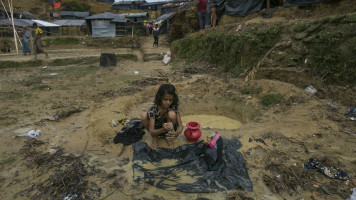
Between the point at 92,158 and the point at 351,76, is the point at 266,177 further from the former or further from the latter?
the point at 351,76

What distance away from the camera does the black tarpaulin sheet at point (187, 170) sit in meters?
2.13

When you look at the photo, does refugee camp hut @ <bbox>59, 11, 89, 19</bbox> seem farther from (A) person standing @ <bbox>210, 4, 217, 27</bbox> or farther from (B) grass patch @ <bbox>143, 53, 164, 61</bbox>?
(A) person standing @ <bbox>210, 4, 217, 27</bbox>

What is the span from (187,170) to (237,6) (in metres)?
8.84

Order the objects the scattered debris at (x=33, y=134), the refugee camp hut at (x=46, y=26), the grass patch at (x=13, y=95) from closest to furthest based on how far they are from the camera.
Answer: the scattered debris at (x=33, y=134) → the grass patch at (x=13, y=95) → the refugee camp hut at (x=46, y=26)

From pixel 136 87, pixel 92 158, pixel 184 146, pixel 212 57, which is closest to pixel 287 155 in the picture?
pixel 184 146

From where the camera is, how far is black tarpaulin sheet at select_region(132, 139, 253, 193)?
6.98 ft

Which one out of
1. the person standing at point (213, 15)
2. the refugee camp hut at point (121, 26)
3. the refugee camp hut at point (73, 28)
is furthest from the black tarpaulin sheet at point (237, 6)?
the refugee camp hut at point (73, 28)

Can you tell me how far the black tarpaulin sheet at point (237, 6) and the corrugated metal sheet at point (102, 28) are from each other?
1504 centimetres

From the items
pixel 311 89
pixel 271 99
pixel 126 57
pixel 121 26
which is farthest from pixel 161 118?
pixel 121 26

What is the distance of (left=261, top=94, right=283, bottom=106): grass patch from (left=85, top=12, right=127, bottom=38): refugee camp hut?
2071 centimetres

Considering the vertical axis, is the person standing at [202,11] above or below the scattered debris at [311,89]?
→ above

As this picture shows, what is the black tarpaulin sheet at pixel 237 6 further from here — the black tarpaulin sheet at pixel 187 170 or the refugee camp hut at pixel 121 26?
the refugee camp hut at pixel 121 26

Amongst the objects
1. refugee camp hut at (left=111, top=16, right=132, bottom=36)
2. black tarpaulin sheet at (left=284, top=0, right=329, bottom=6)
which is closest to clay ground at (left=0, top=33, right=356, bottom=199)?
black tarpaulin sheet at (left=284, top=0, right=329, bottom=6)

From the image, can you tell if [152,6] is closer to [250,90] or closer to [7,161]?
[250,90]
